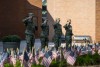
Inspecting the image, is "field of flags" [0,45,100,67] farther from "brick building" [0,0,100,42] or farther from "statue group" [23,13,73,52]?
"brick building" [0,0,100,42]

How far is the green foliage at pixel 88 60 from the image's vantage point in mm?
14982

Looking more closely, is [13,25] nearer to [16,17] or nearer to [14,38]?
[16,17]

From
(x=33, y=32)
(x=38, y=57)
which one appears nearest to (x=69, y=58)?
(x=38, y=57)

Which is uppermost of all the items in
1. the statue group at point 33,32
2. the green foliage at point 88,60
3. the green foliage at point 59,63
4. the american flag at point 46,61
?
the statue group at point 33,32

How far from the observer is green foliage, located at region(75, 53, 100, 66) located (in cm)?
1498

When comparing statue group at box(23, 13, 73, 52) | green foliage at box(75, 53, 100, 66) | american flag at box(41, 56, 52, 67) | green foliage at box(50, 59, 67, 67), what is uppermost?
statue group at box(23, 13, 73, 52)

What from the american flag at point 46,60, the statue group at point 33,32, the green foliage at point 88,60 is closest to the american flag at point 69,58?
the green foliage at point 88,60

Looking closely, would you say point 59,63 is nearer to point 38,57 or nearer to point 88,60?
point 38,57

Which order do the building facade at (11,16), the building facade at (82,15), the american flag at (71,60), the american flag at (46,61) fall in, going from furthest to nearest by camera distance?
the building facade at (11,16)
the building facade at (82,15)
the american flag at (71,60)
the american flag at (46,61)

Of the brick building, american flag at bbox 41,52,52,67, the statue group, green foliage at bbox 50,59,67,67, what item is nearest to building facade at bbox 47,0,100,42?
the brick building

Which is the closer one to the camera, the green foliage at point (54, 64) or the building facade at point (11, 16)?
the green foliage at point (54, 64)

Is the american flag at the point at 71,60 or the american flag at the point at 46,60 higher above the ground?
the american flag at the point at 46,60

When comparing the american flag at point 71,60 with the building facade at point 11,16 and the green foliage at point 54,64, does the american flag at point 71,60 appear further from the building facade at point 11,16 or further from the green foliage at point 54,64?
the building facade at point 11,16

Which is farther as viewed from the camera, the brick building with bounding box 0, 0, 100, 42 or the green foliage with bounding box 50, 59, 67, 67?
the brick building with bounding box 0, 0, 100, 42
